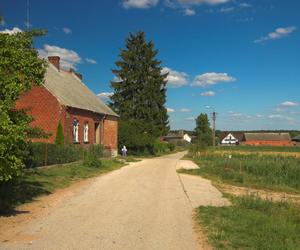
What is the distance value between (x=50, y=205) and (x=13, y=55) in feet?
15.9

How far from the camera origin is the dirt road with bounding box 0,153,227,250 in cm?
836

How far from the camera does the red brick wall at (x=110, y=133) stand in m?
45.5

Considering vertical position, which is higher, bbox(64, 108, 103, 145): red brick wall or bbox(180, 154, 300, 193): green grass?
bbox(64, 108, 103, 145): red brick wall

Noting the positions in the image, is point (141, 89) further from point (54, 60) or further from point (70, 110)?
point (70, 110)

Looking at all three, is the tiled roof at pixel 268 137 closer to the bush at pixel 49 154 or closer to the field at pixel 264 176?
the field at pixel 264 176

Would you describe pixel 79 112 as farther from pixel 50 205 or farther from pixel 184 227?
pixel 184 227

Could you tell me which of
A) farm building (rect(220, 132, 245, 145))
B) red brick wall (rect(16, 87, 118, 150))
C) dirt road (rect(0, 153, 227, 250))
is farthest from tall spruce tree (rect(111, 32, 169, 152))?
farm building (rect(220, 132, 245, 145))

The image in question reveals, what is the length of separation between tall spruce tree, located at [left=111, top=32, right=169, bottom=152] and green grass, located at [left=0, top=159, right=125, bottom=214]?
30.6m

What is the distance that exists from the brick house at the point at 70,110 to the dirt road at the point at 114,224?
604 inches

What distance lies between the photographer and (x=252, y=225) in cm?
1023

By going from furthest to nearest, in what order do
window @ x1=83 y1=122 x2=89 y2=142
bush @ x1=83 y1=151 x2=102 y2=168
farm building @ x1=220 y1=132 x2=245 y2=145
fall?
farm building @ x1=220 y1=132 x2=245 y2=145, window @ x1=83 y1=122 x2=89 y2=142, bush @ x1=83 y1=151 x2=102 y2=168

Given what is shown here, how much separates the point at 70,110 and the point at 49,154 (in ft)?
33.9

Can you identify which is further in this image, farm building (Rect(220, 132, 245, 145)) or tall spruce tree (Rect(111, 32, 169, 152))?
farm building (Rect(220, 132, 245, 145))

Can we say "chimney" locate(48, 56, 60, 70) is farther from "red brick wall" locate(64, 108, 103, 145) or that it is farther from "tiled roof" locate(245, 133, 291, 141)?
"tiled roof" locate(245, 133, 291, 141)
